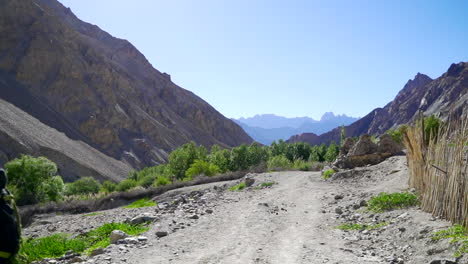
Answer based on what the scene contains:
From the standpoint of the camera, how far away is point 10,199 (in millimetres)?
5109

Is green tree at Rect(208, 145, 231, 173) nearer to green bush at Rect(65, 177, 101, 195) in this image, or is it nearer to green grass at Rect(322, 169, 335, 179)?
green bush at Rect(65, 177, 101, 195)

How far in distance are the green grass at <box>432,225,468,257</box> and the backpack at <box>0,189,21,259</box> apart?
7.54 m

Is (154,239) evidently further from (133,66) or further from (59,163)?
(133,66)

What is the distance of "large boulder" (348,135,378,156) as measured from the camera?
89.4ft

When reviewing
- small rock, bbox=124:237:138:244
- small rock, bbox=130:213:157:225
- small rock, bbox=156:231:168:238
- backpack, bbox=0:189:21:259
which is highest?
backpack, bbox=0:189:21:259

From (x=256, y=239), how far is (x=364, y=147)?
19993 mm

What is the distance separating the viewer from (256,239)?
9719 mm

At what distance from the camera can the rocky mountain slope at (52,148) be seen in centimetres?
8138

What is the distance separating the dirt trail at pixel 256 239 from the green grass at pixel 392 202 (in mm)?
1740

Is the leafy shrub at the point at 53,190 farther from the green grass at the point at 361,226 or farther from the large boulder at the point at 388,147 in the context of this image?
the green grass at the point at 361,226

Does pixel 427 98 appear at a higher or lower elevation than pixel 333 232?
higher

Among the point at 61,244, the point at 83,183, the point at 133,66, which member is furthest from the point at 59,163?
the point at 133,66

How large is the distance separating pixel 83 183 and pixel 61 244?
185 ft

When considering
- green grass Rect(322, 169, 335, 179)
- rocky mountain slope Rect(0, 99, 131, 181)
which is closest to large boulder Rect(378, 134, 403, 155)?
green grass Rect(322, 169, 335, 179)
